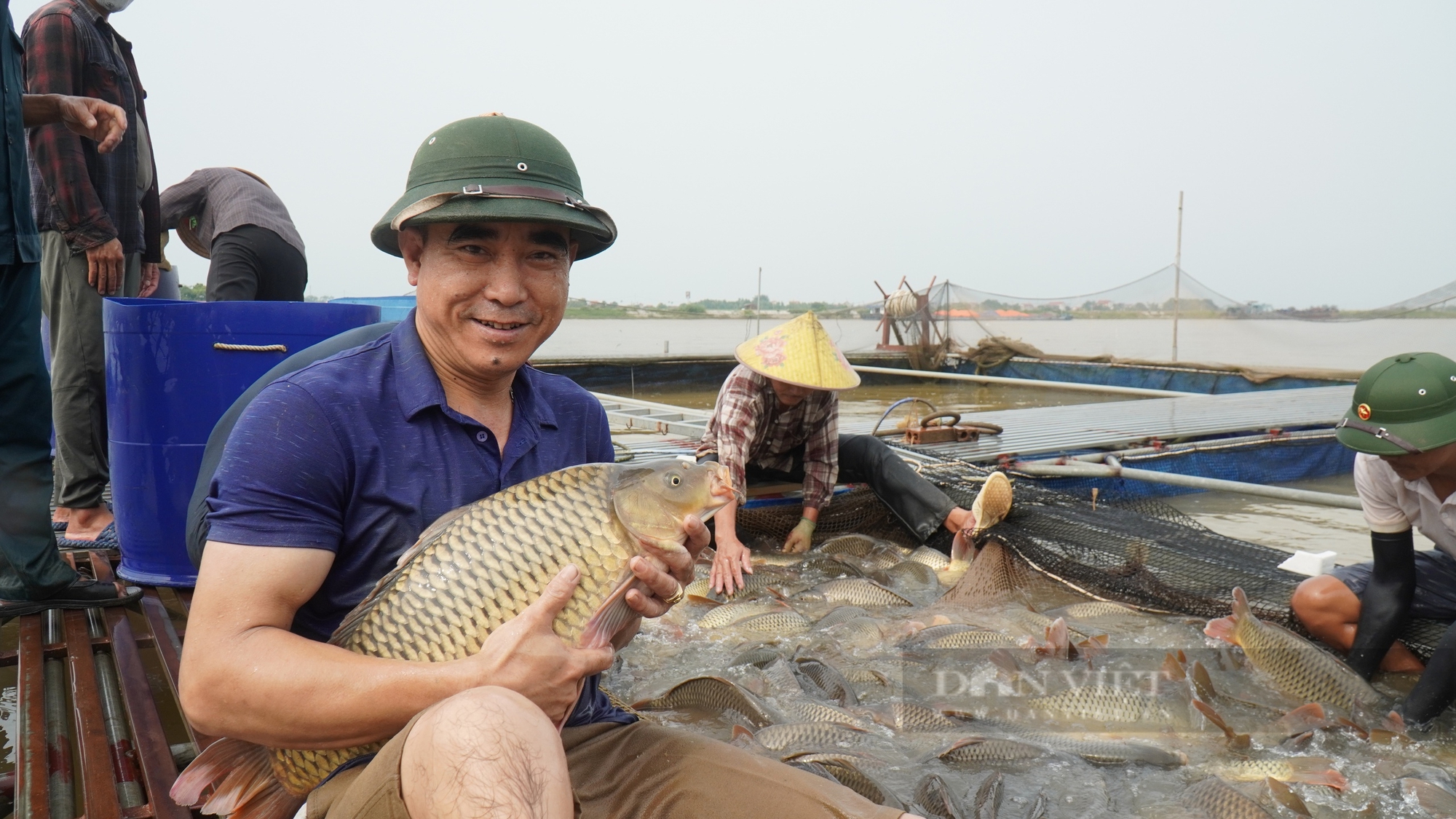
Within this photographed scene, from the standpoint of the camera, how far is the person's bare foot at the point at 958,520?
190 inches

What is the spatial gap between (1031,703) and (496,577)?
7.74 ft

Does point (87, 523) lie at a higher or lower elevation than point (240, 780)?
lower

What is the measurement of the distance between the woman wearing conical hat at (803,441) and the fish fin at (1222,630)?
131 centimetres

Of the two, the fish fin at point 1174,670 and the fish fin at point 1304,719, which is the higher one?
the fish fin at point 1174,670

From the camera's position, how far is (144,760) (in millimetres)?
2014

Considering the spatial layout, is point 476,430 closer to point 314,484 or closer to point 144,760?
point 314,484

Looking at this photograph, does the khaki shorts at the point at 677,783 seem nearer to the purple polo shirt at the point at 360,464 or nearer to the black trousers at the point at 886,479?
the purple polo shirt at the point at 360,464

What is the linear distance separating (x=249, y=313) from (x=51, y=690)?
1.35 metres

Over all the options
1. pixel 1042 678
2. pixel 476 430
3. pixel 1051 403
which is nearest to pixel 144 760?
pixel 476 430

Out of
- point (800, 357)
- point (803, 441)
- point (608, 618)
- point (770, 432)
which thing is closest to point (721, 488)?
point (608, 618)

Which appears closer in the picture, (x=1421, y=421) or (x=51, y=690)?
(x=51, y=690)

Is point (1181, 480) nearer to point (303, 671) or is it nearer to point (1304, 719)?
point (1304, 719)

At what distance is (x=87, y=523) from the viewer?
4004 mm

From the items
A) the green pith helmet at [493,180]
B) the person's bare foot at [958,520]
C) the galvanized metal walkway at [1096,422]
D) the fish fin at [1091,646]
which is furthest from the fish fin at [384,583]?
the galvanized metal walkway at [1096,422]
